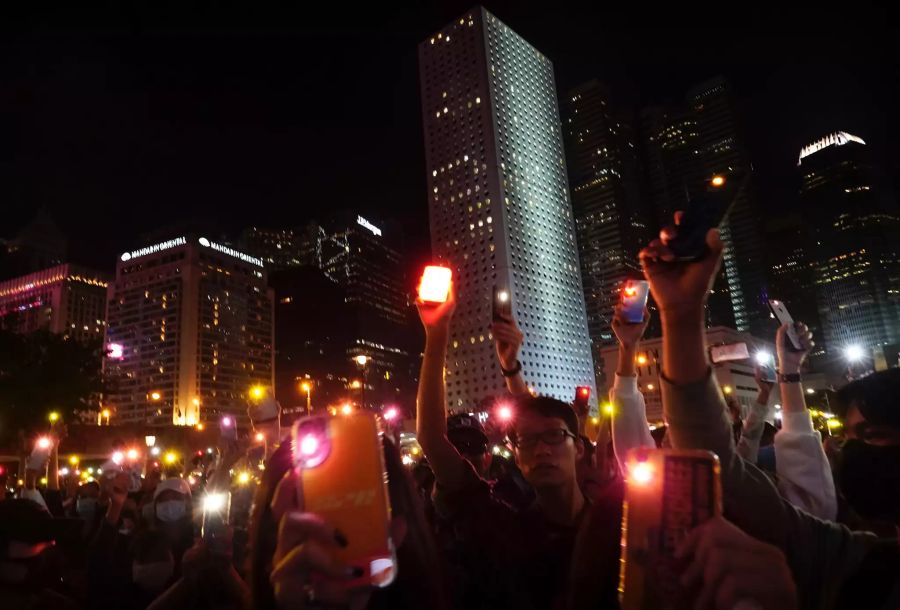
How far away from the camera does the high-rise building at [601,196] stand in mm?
133500

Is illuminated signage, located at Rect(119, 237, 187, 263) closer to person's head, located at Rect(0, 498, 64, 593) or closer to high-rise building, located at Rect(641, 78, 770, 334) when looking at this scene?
high-rise building, located at Rect(641, 78, 770, 334)

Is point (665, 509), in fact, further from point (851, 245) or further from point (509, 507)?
point (851, 245)

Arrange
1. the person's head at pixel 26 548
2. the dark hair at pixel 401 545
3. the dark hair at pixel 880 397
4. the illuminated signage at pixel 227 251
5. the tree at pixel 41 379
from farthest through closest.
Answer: the illuminated signage at pixel 227 251 → the tree at pixel 41 379 → the person's head at pixel 26 548 → the dark hair at pixel 880 397 → the dark hair at pixel 401 545

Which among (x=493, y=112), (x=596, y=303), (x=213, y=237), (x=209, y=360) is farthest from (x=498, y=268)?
(x=213, y=237)

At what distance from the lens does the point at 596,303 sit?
137 meters

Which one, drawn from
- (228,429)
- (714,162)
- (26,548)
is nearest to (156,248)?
(714,162)

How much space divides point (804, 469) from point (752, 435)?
61.7 inches

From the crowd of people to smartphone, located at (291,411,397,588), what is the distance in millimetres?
32

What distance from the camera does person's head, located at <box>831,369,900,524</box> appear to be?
2.14 m

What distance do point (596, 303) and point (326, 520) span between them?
140208 millimetres

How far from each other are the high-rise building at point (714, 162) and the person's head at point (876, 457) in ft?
379

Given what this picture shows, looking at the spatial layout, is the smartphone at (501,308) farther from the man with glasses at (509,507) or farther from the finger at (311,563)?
the finger at (311,563)

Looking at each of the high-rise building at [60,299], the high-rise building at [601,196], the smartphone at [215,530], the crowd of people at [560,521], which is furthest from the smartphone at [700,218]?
the high-rise building at [60,299]

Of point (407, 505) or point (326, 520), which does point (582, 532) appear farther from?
point (326, 520)
